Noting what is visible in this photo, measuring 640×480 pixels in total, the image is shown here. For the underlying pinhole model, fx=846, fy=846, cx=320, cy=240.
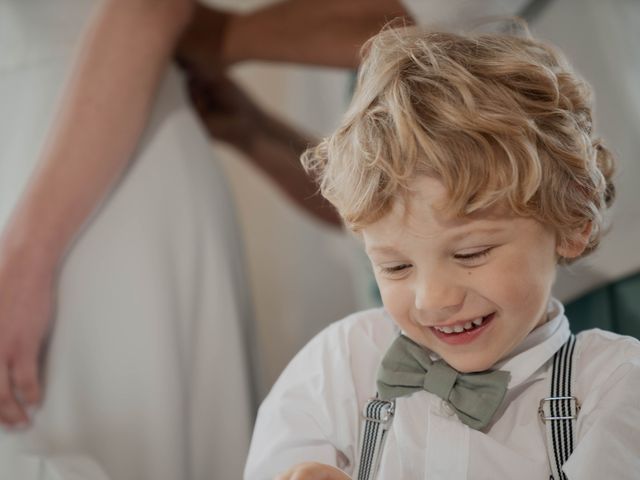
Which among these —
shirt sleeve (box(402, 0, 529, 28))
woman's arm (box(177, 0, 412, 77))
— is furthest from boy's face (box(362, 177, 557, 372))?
woman's arm (box(177, 0, 412, 77))

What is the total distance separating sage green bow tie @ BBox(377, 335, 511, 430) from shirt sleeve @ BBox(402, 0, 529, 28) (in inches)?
17.2

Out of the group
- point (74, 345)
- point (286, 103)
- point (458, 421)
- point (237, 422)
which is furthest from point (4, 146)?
point (286, 103)

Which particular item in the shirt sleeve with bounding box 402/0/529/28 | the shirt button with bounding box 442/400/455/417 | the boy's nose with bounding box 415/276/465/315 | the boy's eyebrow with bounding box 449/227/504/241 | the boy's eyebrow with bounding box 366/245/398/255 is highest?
the shirt sleeve with bounding box 402/0/529/28

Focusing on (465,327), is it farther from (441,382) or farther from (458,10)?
(458,10)

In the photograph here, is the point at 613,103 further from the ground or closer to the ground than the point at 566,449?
further from the ground

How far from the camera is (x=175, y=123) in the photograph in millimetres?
1216

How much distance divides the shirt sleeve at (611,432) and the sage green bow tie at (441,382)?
3.2 inches

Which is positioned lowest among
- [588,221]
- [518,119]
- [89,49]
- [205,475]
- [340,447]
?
[205,475]

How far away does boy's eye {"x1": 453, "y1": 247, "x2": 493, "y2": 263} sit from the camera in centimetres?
75

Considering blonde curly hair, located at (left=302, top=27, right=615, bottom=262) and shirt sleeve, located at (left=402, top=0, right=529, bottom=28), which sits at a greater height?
shirt sleeve, located at (left=402, top=0, right=529, bottom=28)

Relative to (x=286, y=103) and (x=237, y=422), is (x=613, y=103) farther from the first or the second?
(x=286, y=103)

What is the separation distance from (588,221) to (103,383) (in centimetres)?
63

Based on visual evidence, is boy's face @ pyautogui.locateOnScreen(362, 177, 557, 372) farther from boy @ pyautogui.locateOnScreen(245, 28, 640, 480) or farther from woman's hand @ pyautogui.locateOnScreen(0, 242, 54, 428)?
woman's hand @ pyautogui.locateOnScreen(0, 242, 54, 428)

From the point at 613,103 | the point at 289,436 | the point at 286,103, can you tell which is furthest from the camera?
the point at 286,103
